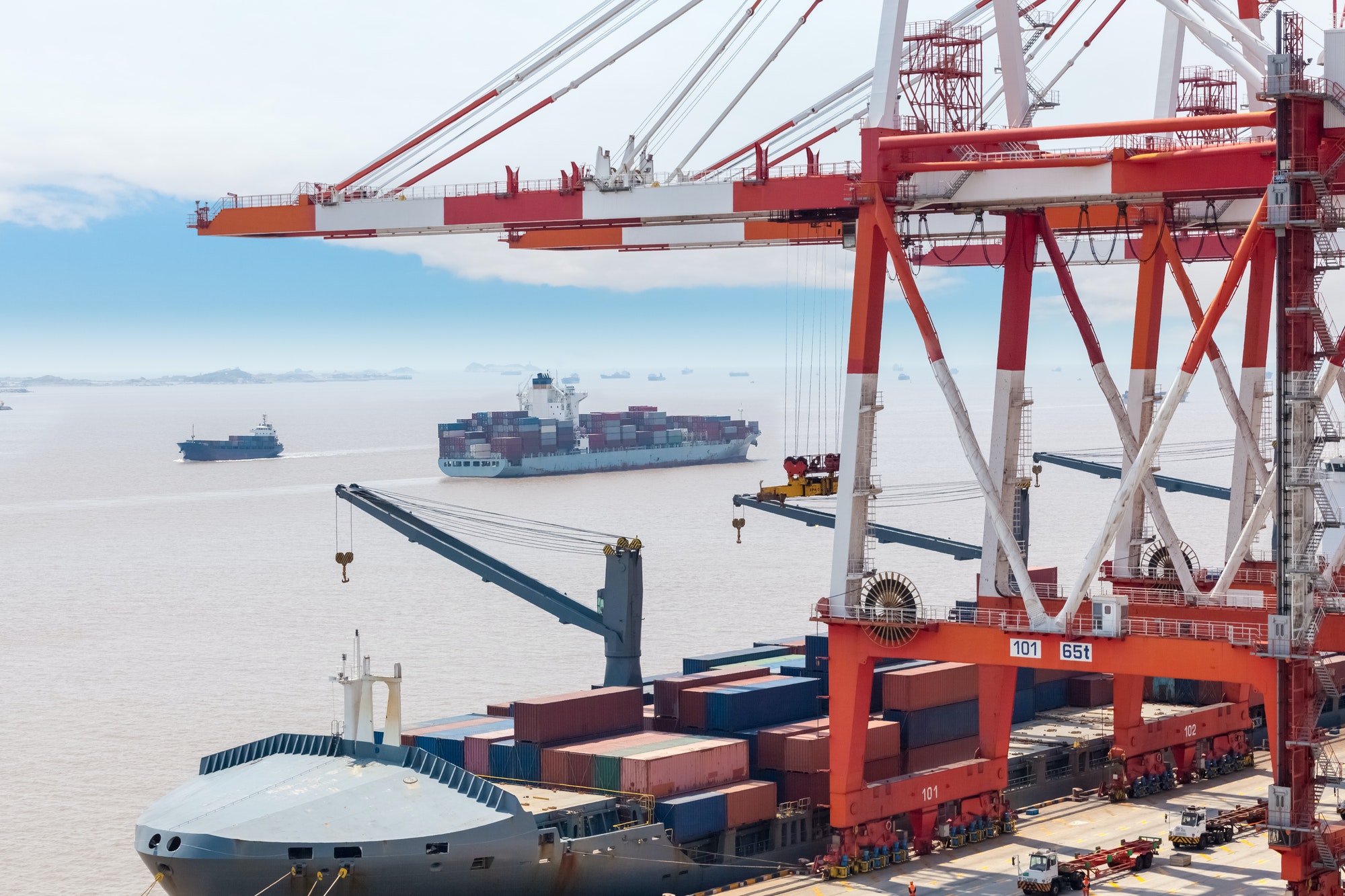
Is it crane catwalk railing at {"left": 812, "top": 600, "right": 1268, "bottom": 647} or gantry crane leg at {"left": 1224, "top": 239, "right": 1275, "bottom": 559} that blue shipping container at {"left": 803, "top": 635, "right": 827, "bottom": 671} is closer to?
crane catwalk railing at {"left": 812, "top": 600, "right": 1268, "bottom": 647}

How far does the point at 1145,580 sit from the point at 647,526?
6561cm

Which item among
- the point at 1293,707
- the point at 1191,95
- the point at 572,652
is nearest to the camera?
the point at 1293,707

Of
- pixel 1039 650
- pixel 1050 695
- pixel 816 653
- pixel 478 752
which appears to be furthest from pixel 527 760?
pixel 1050 695

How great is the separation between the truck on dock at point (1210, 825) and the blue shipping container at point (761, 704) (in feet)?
29.0

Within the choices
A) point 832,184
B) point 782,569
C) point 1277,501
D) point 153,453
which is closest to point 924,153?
point 832,184

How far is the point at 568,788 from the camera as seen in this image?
3659cm

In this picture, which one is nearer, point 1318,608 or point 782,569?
point 1318,608

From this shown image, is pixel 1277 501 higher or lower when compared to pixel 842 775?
higher

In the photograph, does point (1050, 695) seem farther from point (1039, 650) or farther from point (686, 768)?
point (686, 768)

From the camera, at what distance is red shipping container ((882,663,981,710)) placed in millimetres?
42406

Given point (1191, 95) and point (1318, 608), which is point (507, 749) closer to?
point (1318, 608)

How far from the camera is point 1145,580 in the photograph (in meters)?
44.4

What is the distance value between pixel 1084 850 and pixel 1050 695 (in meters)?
13.9

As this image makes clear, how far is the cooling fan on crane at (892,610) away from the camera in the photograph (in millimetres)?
37156
